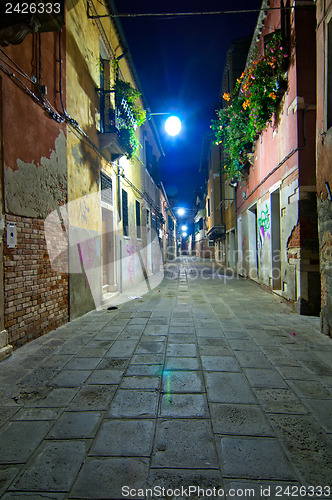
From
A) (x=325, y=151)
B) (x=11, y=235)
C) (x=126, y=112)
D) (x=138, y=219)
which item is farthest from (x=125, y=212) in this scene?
(x=325, y=151)

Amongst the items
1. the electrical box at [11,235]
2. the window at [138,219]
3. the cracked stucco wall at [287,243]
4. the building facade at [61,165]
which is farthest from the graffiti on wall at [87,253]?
the window at [138,219]

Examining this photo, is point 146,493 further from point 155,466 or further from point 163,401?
point 163,401

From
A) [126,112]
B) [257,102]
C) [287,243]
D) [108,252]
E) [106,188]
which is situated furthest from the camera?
[108,252]

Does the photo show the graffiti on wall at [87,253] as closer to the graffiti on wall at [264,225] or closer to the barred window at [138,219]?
the graffiti on wall at [264,225]

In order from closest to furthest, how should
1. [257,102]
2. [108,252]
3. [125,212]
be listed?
[257,102]
[108,252]
[125,212]

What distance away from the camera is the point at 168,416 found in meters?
2.18

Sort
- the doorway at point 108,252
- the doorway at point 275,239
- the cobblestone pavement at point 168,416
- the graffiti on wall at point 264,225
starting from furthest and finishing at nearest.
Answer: the doorway at point 108,252
the graffiti on wall at point 264,225
the doorway at point 275,239
the cobblestone pavement at point 168,416

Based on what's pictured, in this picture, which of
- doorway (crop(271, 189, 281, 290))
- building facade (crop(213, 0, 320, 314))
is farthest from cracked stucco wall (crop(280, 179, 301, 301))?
doorway (crop(271, 189, 281, 290))

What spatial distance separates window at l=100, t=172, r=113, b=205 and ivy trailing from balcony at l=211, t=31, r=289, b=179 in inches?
167

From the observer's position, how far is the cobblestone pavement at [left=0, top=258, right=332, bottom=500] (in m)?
1.55

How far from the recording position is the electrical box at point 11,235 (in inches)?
143

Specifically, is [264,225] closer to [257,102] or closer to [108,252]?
[257,102]

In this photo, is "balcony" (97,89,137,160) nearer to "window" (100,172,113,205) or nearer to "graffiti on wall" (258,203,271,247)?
"window" (100,172,113,205)

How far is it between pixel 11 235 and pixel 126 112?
5.83 metres
